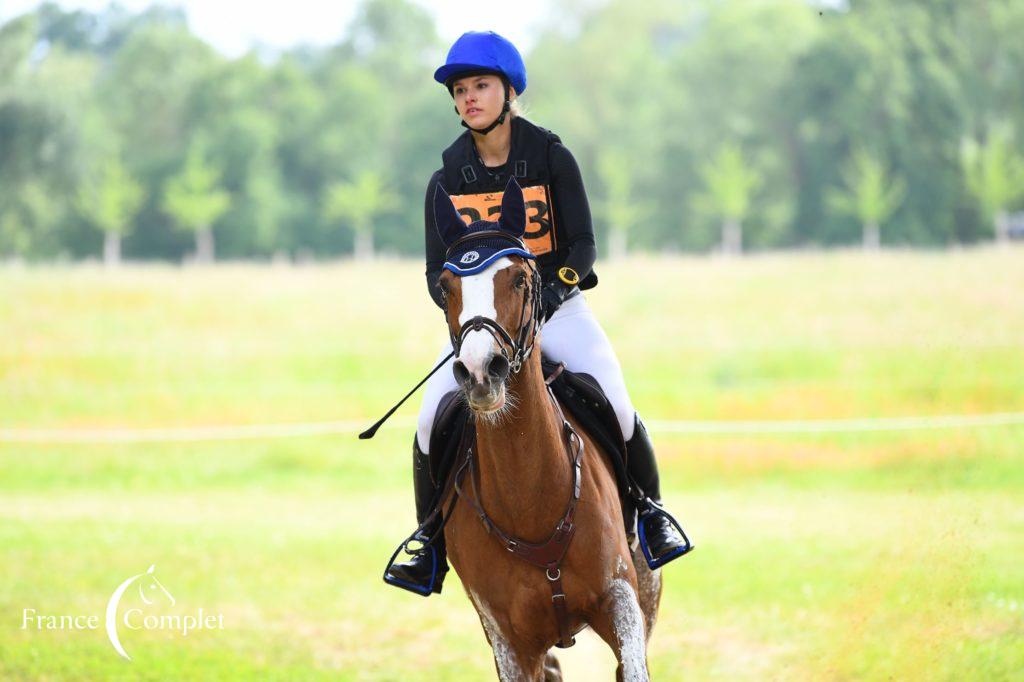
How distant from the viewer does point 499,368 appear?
12.5ft

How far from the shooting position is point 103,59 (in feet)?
318

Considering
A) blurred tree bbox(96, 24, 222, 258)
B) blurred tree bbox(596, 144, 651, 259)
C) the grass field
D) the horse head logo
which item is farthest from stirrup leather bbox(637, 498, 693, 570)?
blurred tree bbox(96, 24, 222, 258)

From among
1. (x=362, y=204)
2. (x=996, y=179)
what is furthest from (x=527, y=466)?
(x=362, y=204)

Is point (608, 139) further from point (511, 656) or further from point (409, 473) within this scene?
point (511, 656)

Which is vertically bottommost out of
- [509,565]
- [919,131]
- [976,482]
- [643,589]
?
[976,482]

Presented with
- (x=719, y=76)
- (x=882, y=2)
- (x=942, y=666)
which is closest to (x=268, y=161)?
(x=719, y=76)

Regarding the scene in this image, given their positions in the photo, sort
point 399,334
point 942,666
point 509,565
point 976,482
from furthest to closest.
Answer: point 399,334 → point 976,482 → point 942,666 → point 509,565

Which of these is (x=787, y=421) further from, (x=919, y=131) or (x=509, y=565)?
(x=919, y=131)

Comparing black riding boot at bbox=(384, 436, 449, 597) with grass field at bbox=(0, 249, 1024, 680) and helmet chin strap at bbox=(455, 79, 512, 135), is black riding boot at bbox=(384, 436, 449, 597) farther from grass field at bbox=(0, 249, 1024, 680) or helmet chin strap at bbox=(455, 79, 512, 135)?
grass field at bbox=(0, 249, 1024, 680)

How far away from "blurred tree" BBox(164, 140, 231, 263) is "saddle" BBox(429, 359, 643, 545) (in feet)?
182

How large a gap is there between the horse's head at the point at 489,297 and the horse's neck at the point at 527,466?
1.18 feet

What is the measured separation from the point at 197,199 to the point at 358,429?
40.8 meters

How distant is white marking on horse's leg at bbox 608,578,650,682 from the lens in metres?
4.61

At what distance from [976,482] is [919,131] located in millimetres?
50373
